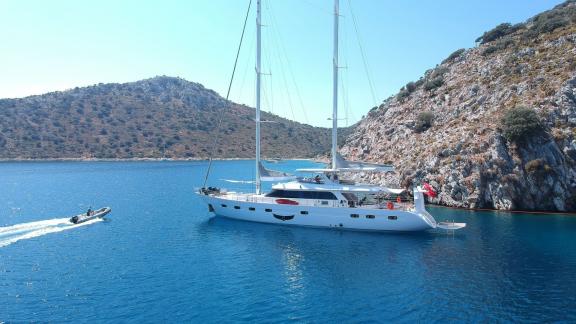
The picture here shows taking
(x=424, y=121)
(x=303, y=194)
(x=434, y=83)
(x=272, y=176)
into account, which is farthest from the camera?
(x=434, y=83)

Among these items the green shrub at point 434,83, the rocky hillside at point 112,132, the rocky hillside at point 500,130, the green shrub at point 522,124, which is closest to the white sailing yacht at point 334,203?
the rocky hillside at point 500,130

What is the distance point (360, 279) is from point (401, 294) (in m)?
3.12

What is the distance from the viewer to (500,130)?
4994 cm

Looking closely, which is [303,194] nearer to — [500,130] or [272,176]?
[272,176]

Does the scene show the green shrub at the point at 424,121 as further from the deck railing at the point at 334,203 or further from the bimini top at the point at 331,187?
the bimini top at the point at 331,187

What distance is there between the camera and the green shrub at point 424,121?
66181 millimetres

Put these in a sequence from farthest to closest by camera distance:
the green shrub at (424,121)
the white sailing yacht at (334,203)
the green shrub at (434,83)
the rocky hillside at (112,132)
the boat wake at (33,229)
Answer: the rocky hillside at (112,132), the green shrub at (434,83), the green shrub at (424,121), the white sailing yacht at (334,203), the boat wake at (33,229)

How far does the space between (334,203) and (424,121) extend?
35.0 m

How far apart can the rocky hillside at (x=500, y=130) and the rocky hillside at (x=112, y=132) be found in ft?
205

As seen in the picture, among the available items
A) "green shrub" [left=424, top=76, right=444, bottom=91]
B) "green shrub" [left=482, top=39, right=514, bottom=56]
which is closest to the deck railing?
"green shrub" [left=424, top=76, right=444, bottom=91]

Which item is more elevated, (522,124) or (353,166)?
(522,124)

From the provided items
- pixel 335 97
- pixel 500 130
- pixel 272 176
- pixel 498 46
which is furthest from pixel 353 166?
pixel 498 46

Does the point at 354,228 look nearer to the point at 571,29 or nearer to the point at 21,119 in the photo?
the point at 571,29

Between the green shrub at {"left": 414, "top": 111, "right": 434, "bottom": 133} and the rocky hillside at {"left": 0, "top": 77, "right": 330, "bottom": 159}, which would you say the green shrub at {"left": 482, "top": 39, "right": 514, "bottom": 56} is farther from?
the rocky hillside at {"left": 0, "top": 77, "right": 330, "bottom": 159}
